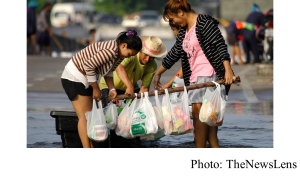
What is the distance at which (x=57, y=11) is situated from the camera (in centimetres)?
7494

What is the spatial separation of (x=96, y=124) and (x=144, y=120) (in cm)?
47

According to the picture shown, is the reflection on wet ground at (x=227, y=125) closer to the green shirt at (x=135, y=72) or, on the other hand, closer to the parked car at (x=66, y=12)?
the green shirt at (x=135, y=72)

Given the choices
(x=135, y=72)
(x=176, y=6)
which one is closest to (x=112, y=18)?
(x=135, y=72)

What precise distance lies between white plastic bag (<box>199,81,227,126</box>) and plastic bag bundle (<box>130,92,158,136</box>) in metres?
0.49

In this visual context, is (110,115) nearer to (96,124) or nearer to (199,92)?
(96,124)

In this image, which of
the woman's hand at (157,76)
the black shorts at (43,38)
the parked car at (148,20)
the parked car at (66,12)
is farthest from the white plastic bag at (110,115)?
the parked car at (148,20)

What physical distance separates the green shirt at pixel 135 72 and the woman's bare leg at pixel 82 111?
71 cm

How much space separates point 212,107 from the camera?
8.68m

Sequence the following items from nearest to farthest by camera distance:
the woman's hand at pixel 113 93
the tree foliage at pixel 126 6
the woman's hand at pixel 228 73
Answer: the woman's hand at pixel 228 73 → the woman's hand at pixel 113 93 → the tree foliage at pixel 126 6

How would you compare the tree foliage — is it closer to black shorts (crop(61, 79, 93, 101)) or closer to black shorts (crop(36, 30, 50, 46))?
black shorts (crop(36, 30, 50, 46))

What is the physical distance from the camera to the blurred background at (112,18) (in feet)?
128

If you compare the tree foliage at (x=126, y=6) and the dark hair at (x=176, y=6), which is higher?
the tree foliage at (x=126, y=6)

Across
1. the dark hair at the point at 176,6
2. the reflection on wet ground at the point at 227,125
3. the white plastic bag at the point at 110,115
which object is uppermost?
the dark hair at the point at 176,6

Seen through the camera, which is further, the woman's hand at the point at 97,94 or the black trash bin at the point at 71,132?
the black trash bin at the point at 71,132
